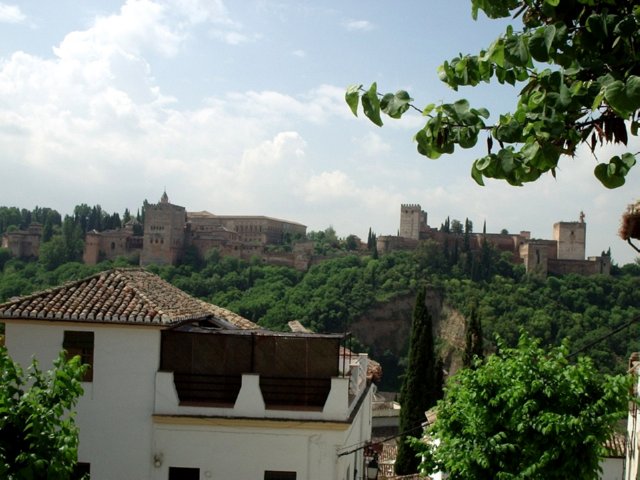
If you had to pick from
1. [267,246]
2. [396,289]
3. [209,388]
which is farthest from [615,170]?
[267,246]

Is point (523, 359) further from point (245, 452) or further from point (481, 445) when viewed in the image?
point (245, 452)

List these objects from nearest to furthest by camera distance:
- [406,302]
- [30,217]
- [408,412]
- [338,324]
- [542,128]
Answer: [542,128] < [408,412] < [338,324] < [406,302] < [30,217]

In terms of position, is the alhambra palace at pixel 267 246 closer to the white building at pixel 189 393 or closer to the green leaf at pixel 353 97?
the white building at pixel 189 393

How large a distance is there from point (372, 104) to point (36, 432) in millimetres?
4518

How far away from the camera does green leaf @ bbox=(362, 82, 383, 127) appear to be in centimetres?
290

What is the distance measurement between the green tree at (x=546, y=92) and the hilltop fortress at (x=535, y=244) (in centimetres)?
9333

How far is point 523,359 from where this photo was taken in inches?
357

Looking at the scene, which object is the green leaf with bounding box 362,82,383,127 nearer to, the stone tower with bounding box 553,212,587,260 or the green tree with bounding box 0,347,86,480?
the green tree with bounding box 0,347,86,480

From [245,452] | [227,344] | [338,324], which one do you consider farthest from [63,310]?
[338,324]

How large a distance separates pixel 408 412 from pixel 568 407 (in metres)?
19.8

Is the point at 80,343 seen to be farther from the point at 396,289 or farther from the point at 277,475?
the point at 396,289

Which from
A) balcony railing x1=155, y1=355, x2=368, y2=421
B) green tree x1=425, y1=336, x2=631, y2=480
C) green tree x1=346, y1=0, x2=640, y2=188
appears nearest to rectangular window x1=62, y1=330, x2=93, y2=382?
balcony railing x1=155, y1=355, x2=368, y2=421

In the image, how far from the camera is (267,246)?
107438 millimetres

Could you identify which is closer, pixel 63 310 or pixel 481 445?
pixel 481 445
